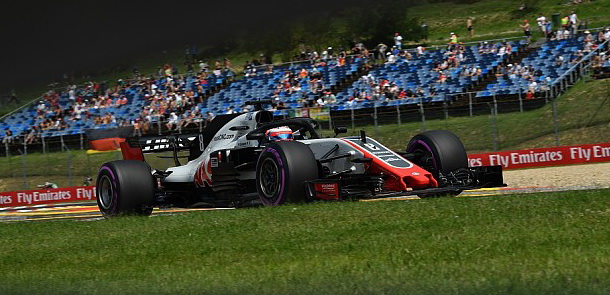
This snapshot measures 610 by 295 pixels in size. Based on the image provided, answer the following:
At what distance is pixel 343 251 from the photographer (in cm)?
830

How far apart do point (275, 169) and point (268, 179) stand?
1.23 ft

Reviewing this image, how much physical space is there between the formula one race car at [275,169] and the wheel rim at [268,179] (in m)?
0.01

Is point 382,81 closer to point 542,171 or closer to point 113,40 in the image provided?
point 542,171

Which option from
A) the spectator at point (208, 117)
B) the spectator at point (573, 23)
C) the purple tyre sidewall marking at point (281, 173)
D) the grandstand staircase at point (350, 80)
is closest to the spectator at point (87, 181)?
the spectator at point (208, 117)

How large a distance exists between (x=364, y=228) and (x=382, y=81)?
21.7m

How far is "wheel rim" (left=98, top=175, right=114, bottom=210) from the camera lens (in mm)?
15203

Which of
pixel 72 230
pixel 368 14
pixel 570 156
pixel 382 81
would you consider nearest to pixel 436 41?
pixel 382 81

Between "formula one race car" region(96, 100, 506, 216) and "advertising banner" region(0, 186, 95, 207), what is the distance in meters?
11.8

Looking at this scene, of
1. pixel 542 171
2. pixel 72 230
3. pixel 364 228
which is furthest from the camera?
pixel 542 171

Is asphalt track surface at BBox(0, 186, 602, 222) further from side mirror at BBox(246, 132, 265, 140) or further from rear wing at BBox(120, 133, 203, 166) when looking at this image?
side mirror at BBox(246, 132, 265, 140)

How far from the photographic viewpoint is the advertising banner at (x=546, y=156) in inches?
960

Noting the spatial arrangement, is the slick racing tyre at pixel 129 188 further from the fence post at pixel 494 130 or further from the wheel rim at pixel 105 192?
the fence post at pixel 494 130

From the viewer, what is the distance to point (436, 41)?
32500mm

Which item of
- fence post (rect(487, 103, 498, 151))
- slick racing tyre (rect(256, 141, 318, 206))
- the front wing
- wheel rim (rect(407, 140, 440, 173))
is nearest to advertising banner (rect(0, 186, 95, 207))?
fence post (rect(487, 103, 498, 151))
